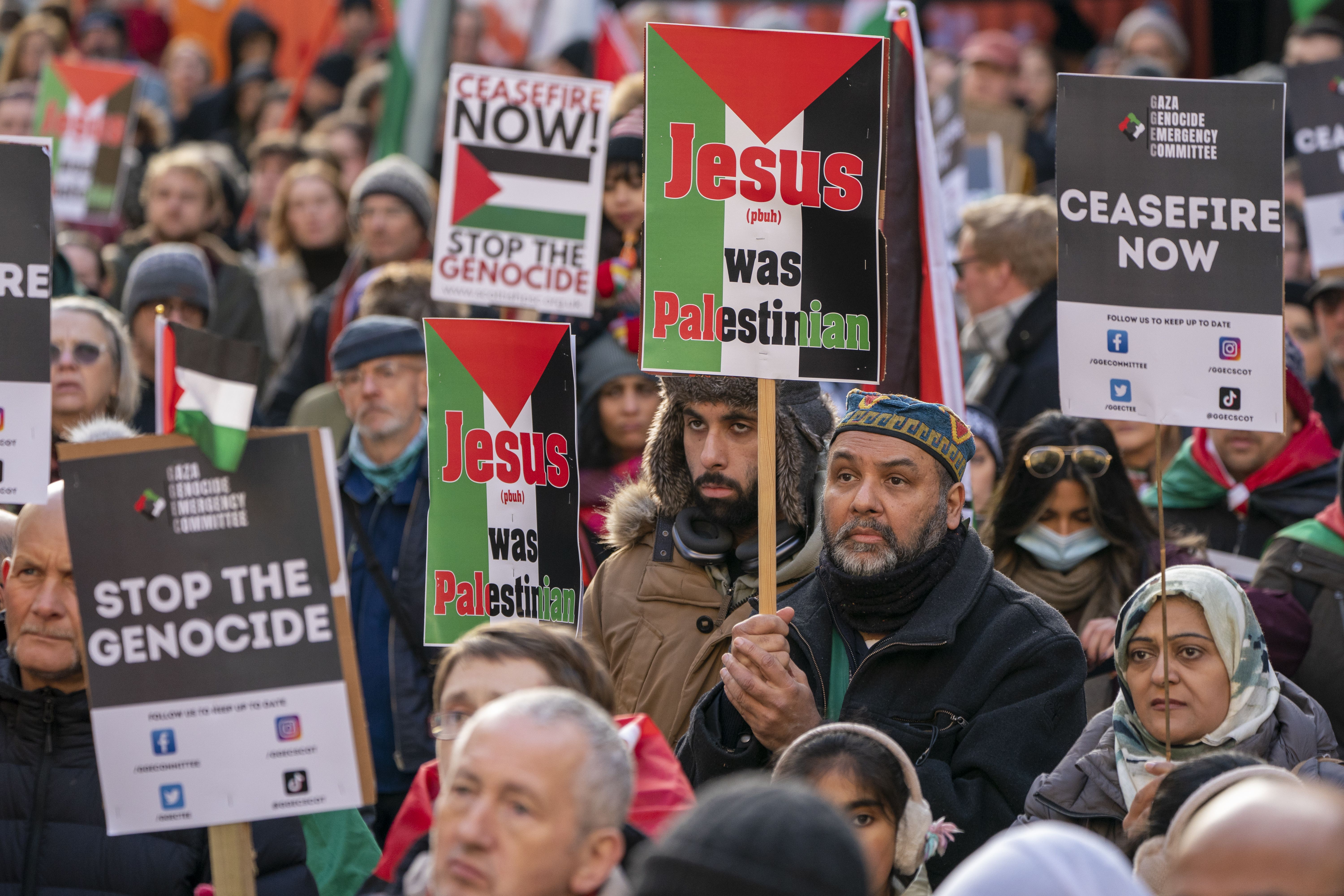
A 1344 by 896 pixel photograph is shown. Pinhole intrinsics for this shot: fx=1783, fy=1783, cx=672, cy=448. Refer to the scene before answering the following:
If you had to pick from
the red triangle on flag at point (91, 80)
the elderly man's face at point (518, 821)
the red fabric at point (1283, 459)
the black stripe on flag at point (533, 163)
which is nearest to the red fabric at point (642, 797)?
the elderly man's face at point (518, 821)

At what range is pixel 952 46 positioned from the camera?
660 inches

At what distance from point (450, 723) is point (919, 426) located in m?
1.61

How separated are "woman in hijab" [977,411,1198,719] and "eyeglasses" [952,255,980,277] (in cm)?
167

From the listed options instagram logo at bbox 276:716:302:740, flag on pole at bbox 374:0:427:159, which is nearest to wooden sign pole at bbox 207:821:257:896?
instagram logo at bbox 276:716:302:740

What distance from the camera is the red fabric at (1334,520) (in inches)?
219

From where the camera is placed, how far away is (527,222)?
720 cm

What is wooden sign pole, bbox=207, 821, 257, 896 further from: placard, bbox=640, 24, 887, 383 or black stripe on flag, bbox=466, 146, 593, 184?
black stripe on flag, bbox=466, 146, 593, 184

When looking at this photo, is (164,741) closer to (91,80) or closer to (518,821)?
(518,821)

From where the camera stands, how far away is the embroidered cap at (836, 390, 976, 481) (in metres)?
4.64

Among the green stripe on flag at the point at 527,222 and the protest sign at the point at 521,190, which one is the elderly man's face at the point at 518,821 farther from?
the green stripe on flag at the point at 527,222

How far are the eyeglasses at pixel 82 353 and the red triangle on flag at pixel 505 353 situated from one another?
212 centimetres

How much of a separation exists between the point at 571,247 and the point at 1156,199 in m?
2.87

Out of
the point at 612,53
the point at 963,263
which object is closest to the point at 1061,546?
the point at 963,263

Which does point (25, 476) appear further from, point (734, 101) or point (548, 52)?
point (548, 52)
